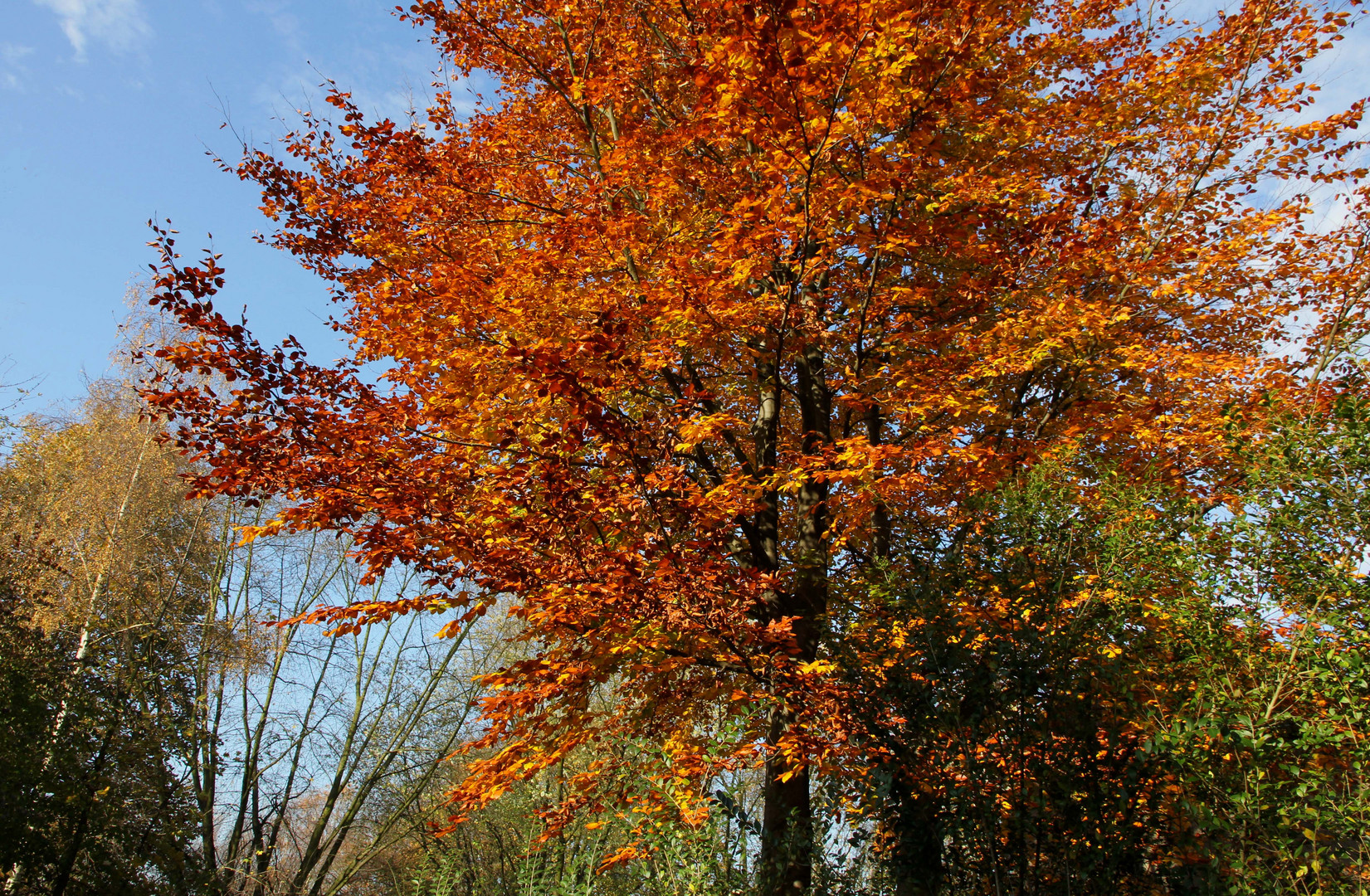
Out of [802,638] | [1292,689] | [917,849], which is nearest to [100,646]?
[802,638]

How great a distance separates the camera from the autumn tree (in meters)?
5.24

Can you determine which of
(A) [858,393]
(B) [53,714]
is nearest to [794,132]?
(A) [858,393]

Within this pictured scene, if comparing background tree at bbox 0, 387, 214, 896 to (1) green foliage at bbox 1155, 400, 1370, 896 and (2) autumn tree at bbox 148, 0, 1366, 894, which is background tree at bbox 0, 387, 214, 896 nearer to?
(2) autumn tree at bbox 148, 0, 1366, 894

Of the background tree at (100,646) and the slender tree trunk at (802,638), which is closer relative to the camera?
the slender tree trunk at (802,638)

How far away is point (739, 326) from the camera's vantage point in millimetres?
5898

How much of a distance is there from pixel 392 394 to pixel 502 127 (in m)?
3.27

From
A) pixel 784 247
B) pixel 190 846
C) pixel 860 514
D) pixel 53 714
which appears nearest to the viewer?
pixel 784 247

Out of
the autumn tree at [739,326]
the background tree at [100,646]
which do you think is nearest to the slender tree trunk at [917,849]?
the autumn tree at [739,326]

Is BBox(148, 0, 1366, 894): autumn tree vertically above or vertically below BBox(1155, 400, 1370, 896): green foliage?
above

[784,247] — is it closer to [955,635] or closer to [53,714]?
[955,635]

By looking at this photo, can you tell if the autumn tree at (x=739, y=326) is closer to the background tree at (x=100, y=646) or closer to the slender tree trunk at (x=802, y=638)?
the slender tree trunk at (x=802, y=638)

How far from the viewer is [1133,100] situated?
731 cm

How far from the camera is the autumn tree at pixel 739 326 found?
17.2ft

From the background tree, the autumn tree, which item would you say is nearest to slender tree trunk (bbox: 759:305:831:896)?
the autumn tree
